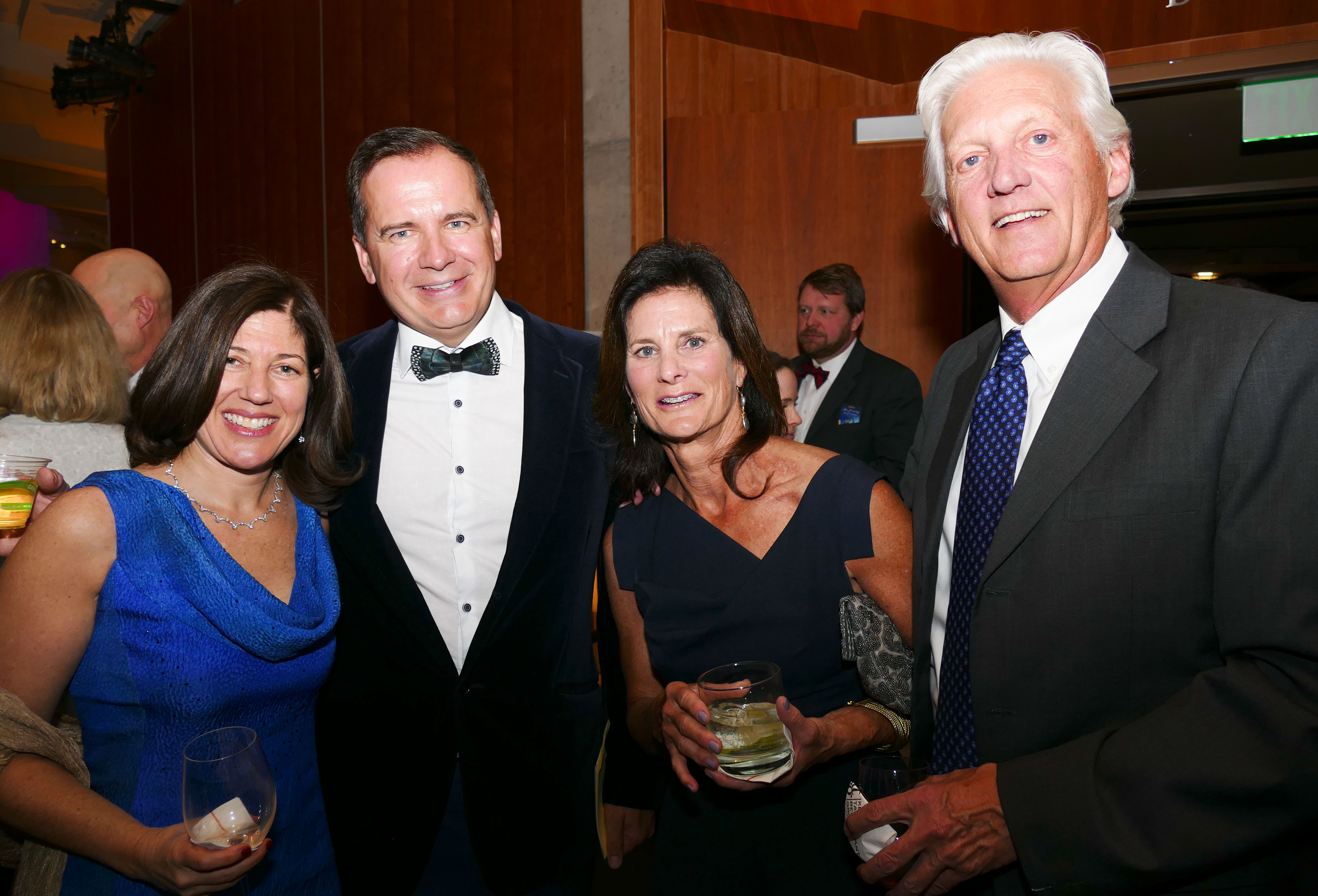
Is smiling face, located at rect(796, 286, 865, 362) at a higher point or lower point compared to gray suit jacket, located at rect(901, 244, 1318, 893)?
higher

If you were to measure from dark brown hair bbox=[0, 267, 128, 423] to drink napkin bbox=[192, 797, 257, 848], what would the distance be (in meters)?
1.82

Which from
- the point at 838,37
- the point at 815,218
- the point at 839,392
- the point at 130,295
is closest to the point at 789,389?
the point at 839,392

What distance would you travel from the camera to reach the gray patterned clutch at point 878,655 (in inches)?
63.6

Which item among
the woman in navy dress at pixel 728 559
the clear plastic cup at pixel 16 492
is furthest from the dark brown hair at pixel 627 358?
the clear plastic cup at pixel 16 492

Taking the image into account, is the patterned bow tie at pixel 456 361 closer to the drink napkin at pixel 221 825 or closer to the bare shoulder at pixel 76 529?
the bare shoulder at pixel 76 529

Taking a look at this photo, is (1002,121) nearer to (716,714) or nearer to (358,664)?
(716,714)

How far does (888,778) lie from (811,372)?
3293 millimetres

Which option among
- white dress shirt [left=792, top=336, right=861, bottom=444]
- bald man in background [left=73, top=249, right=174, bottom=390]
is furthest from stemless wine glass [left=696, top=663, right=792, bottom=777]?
bald man in background [left=73, top=249, right=174, bottom=390]

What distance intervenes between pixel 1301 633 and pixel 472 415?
1.60m

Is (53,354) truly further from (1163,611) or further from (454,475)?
(1163,611)

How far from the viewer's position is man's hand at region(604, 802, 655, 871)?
6.51 ft

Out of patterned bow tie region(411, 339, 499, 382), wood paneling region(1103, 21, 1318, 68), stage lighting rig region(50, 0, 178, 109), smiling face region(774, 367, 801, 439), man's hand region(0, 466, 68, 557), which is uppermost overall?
stage lighting rig region(50, 0, 178, 109)

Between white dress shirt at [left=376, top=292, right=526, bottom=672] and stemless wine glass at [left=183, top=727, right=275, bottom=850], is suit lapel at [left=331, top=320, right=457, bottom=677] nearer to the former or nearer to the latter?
white dress shirt at [left=376, top=292, right=526, bottom=672]

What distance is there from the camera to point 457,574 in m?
1.90
